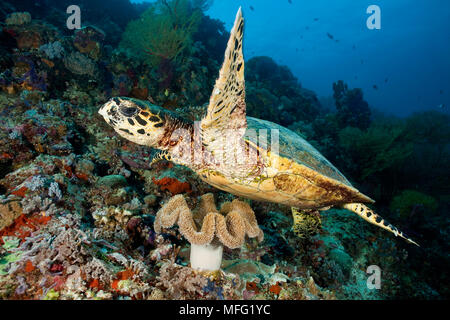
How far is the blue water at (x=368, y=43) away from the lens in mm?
58031

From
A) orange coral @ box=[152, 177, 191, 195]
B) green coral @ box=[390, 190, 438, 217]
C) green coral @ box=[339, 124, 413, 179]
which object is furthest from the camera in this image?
green coral @ box=[339, 124, 413, 179]

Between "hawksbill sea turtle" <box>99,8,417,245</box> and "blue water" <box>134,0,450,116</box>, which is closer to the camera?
"hawksbill sea turtle" <box>99,8,417,245</box>

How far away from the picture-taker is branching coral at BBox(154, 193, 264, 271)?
1.83 metres

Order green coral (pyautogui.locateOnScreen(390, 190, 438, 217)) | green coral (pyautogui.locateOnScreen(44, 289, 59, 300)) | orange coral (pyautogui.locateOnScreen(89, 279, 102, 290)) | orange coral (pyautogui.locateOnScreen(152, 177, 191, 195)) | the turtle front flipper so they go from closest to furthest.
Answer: green coral (pyautogui.locateOnScreen(44, 289, 59, 300)) < orange coral (pyautogui.locateOnScreen(89, 279, 102, 290)) < the turtle front flipper < orange coral (pyautogui.locateOnScreen(152, 177, 191, 195)) < green coral (pyautogui.locateOnScreen(390, 190, 438, 217))

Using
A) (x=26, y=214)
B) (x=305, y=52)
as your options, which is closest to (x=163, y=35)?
(x=26, y=214)

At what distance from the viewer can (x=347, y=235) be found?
12.7 ft

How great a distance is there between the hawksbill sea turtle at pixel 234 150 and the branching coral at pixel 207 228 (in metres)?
0.51

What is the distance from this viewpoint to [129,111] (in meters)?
2.26

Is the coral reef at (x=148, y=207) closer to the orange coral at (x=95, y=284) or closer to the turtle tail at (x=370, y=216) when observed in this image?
the orange coral at (x=95, y=284)

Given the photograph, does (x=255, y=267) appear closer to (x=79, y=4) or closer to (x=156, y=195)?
(x=156, y=195)

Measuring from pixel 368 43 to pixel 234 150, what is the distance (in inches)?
3692

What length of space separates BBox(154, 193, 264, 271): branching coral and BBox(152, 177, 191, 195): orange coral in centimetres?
144

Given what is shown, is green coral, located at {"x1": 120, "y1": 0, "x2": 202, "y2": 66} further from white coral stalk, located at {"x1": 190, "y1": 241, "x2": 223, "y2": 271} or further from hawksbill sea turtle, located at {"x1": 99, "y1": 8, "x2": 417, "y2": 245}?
white coral stalk, located at {"x1": 190, "y1": 241, "x2": 223, "y2": 271}

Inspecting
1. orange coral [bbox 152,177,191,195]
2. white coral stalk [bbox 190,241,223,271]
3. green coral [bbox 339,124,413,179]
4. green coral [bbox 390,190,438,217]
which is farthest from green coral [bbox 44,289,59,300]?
green coral [bbox 339,124,413,179]
